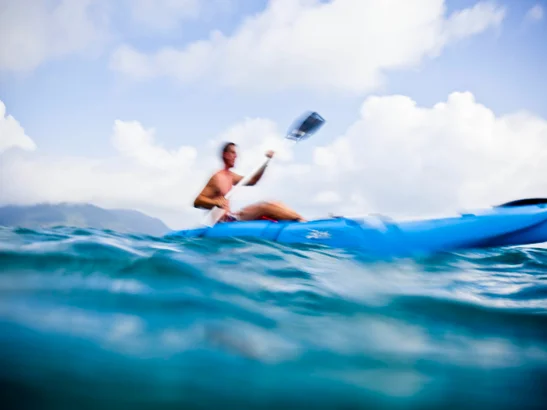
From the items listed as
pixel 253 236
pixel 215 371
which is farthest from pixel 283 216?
pixel 215 371

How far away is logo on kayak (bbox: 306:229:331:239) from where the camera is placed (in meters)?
4.34

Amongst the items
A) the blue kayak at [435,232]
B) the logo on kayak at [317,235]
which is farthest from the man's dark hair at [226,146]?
the logo on kayak at [317,235]

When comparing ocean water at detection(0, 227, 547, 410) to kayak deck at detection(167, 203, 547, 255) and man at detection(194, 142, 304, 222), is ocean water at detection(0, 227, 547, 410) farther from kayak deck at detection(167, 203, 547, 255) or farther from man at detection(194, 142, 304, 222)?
Answer: man at detection(194, 142, 304, 222)

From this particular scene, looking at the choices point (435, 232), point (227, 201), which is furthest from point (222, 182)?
point (435, 232)

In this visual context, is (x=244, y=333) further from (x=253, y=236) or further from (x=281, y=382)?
(x=253, y=236)

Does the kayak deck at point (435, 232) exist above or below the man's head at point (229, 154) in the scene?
below

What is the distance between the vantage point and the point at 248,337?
1.46 meters

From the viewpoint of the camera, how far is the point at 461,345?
5.04 feet

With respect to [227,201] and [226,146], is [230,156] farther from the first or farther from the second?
[227,201]

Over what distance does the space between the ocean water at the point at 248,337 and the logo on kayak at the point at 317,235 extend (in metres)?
1.74

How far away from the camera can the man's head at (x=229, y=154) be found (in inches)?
250

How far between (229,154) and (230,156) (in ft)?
0.13

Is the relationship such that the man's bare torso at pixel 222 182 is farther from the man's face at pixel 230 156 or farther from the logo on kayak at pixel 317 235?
the logo on kayak at pixel 317 235

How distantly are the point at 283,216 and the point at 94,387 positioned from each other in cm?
432
